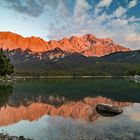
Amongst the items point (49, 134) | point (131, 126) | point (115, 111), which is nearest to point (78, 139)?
point (49, 134)

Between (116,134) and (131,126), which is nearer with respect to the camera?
(116,134)

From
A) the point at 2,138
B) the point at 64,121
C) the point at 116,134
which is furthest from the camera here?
the point at 64,121

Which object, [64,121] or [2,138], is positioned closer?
[2,138]

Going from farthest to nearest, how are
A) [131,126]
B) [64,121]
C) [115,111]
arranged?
[115,111]
[64,121]
[131,126]

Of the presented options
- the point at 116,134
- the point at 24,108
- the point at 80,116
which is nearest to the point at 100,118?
the point at 80,116

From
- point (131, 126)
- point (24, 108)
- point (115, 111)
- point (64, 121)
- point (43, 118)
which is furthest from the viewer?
point (24, 108)

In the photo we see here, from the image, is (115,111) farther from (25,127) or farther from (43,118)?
(25,127)

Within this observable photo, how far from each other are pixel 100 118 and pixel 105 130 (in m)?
9.88

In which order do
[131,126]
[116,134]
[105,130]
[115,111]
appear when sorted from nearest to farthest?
[116,134]
[105,130]
[131,126]
[115,111]

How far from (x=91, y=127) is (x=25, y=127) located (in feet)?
31.7

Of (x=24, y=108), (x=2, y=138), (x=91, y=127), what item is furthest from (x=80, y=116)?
(x=2, y=138)

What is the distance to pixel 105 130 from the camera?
3728cm

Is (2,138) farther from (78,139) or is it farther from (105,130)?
(105,130)

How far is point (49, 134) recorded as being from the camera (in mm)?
35125
